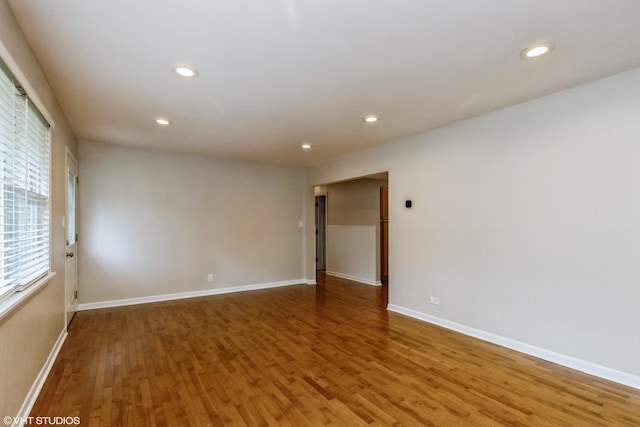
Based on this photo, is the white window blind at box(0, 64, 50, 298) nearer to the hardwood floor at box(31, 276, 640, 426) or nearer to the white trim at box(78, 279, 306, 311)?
the hardwood floor at box(31, 276, 640, 426)

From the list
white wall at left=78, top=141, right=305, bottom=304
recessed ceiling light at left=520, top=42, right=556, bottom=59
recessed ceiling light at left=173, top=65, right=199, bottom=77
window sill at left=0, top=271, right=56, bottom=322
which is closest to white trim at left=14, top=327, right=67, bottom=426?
window sill at left=0, top=271, right=56, bottom=322

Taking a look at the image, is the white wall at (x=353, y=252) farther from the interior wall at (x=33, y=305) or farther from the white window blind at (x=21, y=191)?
the white window blind at (x=21, y=191)

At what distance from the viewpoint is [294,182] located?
20.8ft

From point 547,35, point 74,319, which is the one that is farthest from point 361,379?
point 74,319

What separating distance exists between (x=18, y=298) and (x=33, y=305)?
1.58ft

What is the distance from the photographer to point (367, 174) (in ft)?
16.1

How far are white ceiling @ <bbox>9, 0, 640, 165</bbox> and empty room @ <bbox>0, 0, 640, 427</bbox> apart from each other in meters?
0.02

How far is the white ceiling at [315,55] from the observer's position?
1.72 m

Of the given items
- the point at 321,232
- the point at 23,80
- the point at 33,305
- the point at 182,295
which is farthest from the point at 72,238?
the point at 321,232

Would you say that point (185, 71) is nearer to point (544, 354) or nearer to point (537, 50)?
point (537, 50)

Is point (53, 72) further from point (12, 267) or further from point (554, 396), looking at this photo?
point (554, 396)

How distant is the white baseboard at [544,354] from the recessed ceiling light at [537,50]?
250 cm

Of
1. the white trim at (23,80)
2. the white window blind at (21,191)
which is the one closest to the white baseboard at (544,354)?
the white window blind at (21,191)

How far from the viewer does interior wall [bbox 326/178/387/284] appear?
6.33m
